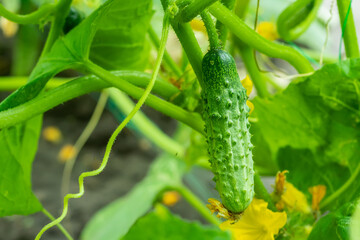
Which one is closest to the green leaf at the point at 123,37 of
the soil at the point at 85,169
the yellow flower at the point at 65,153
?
the soil at the point at 85,169

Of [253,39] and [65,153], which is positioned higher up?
[253,39]

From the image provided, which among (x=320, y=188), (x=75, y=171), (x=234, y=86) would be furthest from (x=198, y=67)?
(x=75, y=171)

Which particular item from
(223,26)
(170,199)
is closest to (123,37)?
(223,26)

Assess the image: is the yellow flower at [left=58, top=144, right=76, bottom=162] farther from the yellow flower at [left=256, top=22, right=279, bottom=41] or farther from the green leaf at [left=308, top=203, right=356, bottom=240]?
the green leaf at [left=308, top=203, right=356, bottom=240]

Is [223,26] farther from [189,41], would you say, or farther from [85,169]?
[85,169]

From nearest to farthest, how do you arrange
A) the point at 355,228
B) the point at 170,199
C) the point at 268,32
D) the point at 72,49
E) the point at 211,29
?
the point at 355,228
the point at 211,29
the point at 72,49
the point at 268,32
the point at 170,199

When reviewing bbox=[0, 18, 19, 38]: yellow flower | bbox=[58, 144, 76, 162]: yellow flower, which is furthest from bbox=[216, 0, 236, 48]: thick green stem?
bbox=[58, 144, 76, 162]: yellow flower
